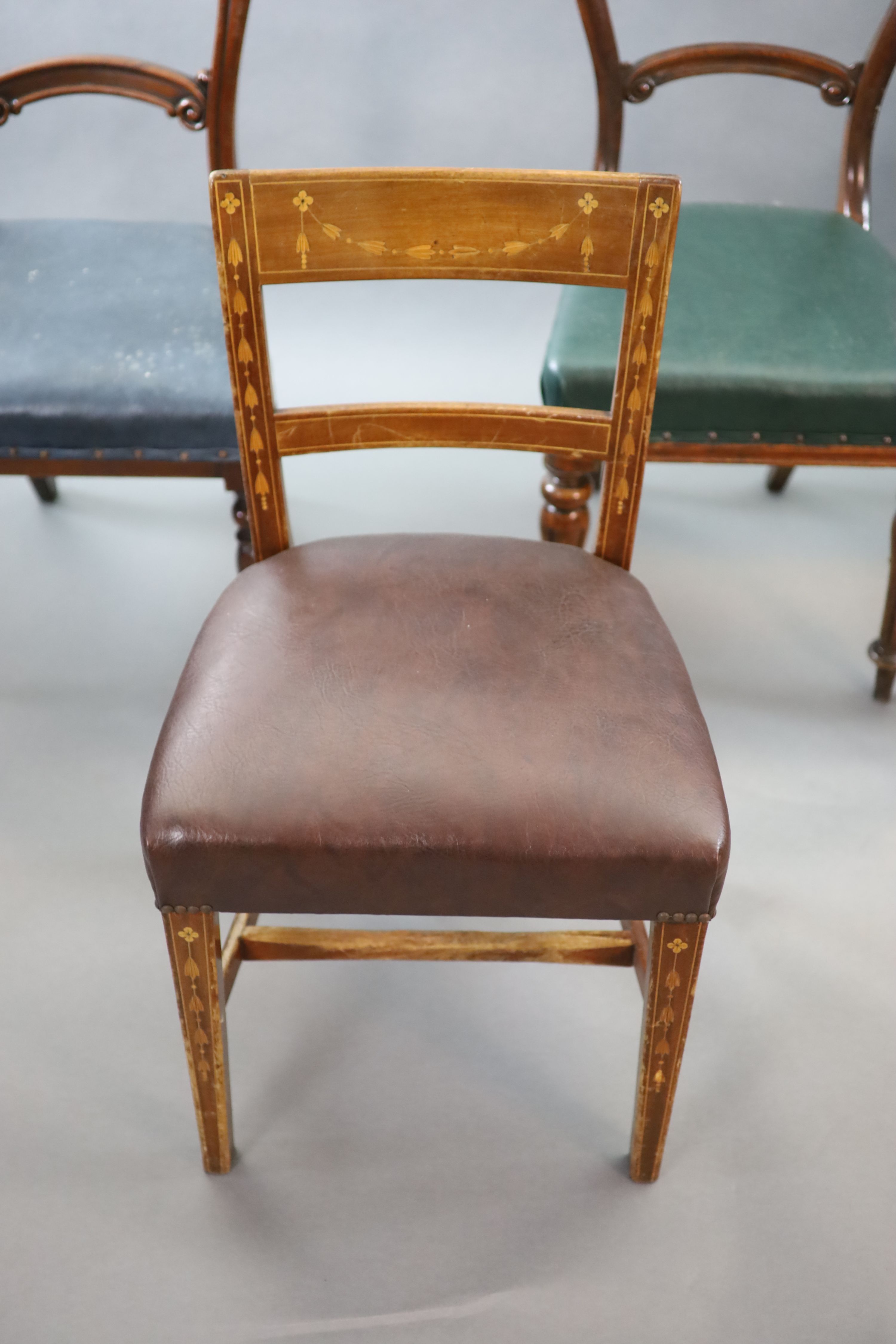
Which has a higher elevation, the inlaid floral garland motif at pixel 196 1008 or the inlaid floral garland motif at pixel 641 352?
the inlaid floral garland motif at pixel 641 352

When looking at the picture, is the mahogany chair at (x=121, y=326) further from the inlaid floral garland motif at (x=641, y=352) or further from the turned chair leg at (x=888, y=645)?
the turned chair leg at (x=888, y=645)

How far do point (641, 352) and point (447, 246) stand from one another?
0.20 metres

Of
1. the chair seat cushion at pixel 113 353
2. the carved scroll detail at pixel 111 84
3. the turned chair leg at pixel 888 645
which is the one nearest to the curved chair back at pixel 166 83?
the carved scroll detail at pixel 111 84

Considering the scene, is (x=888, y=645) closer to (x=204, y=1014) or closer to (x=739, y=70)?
(x=739, y=70)

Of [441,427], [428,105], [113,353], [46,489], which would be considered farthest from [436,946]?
[428,105]

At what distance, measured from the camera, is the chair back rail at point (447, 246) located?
1100 mm

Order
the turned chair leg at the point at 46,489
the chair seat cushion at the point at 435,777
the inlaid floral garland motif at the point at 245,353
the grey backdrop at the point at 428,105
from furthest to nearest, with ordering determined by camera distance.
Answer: the grey backdrop at the point at 428,105 → the turned chair leg at the point at 46,489 → the inlaid floral garland motif at the point at 245,353 → the chair seat cushion at the point at 435,777

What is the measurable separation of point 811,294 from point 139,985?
1.20 metres

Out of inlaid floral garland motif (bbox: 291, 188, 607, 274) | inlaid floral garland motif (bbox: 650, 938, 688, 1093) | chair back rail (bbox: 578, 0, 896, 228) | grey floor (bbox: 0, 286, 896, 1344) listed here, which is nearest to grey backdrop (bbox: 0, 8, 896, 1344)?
grey floor (bbox: 0, 286, 896, 1344)

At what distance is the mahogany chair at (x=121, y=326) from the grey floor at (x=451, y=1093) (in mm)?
433

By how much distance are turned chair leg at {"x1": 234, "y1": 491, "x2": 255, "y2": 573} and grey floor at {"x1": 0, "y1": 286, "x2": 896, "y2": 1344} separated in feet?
1.12

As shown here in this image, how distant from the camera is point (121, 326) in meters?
1.56

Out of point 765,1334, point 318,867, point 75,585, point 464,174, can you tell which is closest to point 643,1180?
point 765,1334

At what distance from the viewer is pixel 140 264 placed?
5.58 ft
